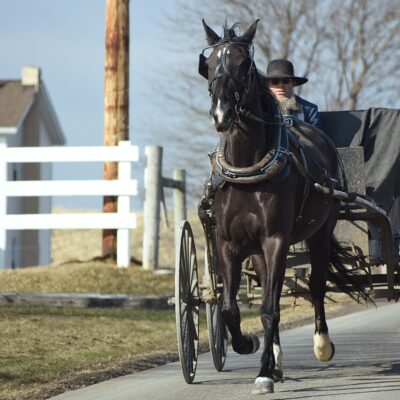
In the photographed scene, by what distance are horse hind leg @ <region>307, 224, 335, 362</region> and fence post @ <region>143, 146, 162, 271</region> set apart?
334 inches

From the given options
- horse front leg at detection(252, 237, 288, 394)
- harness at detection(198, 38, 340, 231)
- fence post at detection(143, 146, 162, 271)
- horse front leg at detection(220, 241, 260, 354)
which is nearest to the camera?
harness at detection(198, 38, 340, 231)

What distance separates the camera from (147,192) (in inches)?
766

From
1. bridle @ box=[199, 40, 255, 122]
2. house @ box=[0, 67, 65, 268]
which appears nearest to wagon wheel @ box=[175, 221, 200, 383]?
bridle @ box=[199, 40, 255, 122]

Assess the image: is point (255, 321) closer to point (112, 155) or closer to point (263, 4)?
point (112, 155)

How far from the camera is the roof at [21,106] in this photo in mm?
30500

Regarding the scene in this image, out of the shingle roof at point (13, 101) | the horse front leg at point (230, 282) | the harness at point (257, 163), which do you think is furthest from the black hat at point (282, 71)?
the shingle roof at point (13, 101)

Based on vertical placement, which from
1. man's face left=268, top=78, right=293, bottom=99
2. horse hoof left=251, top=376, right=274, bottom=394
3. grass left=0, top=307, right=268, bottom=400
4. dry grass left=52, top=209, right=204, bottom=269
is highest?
man's face left=268, top=78, right=293, bottom=99

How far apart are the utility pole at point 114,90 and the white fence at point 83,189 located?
0.50 meters

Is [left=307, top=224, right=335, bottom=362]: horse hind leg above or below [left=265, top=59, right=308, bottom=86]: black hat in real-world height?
below

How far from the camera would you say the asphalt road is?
30.0 feet

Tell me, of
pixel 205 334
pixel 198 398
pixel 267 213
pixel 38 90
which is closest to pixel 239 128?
pixel 267 213

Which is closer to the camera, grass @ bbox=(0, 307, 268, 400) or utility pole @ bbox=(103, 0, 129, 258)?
grass @ bbox=(0, 307, 268, 400)

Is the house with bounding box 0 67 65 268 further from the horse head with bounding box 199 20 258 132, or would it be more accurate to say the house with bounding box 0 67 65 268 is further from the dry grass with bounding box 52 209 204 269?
the horse head with bounding box 199 20 258 132

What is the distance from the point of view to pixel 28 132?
Result: 3394 cm
